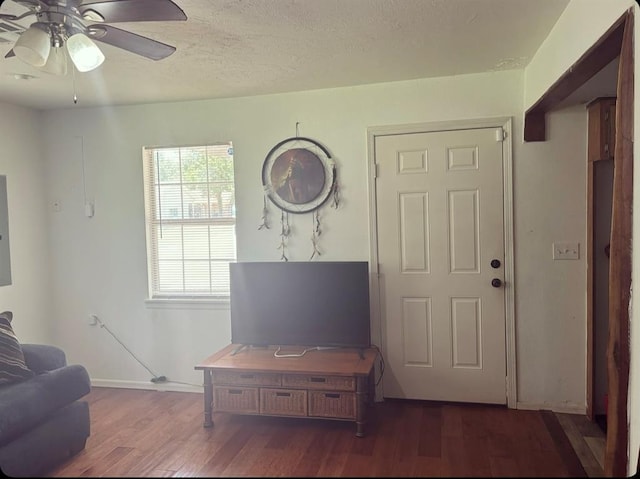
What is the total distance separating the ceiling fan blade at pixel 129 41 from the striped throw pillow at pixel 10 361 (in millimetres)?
1856

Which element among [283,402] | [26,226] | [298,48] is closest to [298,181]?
[298,48]

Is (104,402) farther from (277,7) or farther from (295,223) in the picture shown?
(277,7)

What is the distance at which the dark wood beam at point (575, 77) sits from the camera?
1.65 metres

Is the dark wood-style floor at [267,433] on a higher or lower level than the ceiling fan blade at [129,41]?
lower

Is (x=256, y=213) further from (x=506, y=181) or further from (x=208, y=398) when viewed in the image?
(x=506, y=181)

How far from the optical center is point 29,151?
151 inches

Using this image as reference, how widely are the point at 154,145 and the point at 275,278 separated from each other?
154 centimetres

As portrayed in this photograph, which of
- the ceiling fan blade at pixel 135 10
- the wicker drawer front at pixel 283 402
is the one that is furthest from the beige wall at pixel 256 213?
the ceiling fan blade at pixel 135 10

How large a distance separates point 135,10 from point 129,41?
0.90ft

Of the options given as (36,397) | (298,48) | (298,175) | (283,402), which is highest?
(298,48)

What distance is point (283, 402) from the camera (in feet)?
9.89

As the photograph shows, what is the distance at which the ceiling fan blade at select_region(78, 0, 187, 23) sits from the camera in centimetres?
163

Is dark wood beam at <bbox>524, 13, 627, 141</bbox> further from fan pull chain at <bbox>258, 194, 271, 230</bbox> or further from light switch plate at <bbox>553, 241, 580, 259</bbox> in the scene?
fan pull chain at <bbox>258, 194, 271, 230</bbox>

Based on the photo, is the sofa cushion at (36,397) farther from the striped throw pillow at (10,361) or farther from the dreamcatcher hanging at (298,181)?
the dreamcatcher hanging at (298,181)
